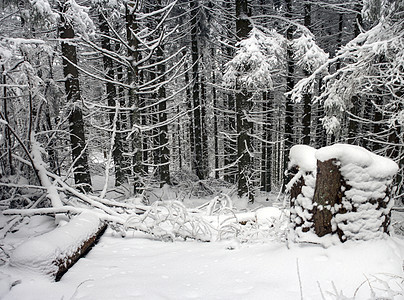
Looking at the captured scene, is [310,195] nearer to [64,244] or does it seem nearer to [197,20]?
[64,244]

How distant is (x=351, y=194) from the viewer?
2432 mm

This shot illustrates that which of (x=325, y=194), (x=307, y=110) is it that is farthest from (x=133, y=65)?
(x=307, y=110)

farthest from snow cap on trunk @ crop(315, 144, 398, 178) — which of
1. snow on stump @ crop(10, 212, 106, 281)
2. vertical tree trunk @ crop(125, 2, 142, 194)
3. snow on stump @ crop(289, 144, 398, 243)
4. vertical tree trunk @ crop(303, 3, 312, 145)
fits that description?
vertical tree trunk @ crop(303, 3, 312, 145)

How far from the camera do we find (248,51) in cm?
792

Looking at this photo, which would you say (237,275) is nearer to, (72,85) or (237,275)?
(237,275)

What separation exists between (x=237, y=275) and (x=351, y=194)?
54.2 inches

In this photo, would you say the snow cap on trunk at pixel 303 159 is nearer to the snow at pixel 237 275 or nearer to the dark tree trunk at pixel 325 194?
the dark tree trunk at pixel 325 194

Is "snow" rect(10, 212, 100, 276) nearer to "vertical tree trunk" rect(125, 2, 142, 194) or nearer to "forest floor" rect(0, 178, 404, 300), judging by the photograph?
"forest floor" rect(0, 178, 404, 300)

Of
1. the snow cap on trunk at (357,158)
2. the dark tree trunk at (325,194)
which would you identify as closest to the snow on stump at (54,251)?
the dark tree trunk at (325,194)

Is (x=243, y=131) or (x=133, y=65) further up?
(x=133, y=65)

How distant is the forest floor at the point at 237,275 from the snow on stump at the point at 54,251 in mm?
69

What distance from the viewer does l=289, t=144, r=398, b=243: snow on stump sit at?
2.41 metres

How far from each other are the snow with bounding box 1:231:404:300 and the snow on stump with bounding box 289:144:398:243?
0.49 ft

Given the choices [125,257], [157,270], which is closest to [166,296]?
[157,270]
